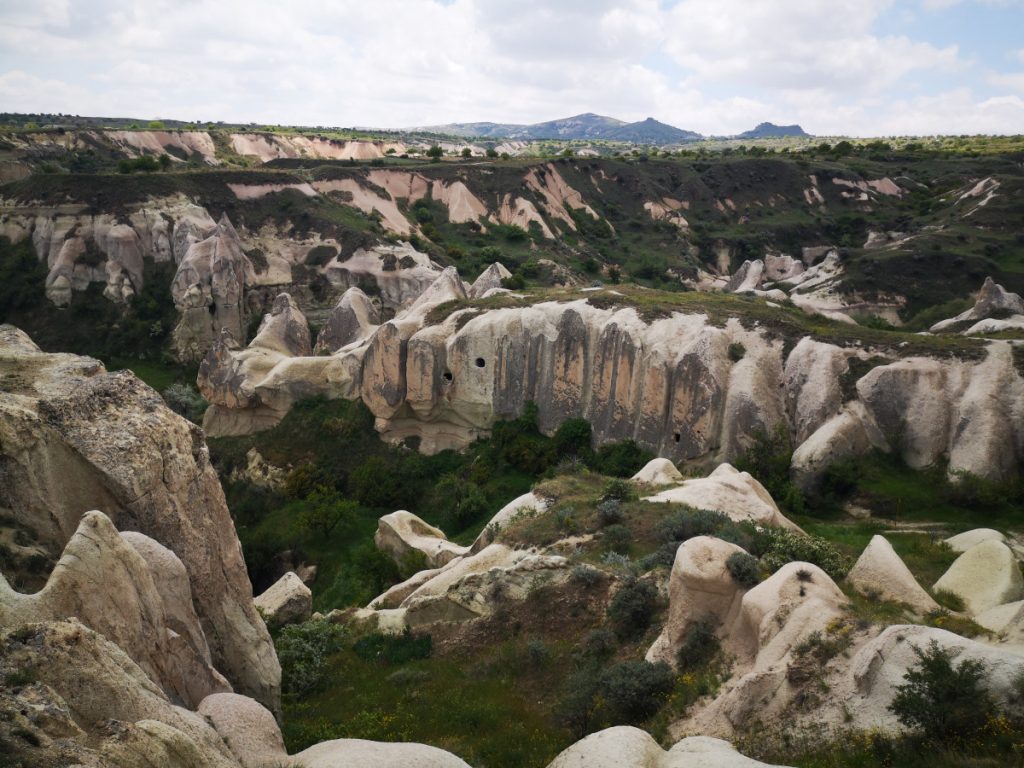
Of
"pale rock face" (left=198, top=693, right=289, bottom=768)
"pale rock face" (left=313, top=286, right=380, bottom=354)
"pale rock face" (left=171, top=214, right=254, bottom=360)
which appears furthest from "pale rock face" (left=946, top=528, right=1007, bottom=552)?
"pale rock face" (left=171, top=214, right=254, bottom=360)

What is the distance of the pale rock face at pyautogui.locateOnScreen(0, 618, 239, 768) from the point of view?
6775 millimetres

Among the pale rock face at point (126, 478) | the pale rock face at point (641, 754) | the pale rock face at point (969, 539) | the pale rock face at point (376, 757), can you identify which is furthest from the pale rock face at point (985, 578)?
the pale rock face at point (126, 478)

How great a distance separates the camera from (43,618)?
844 cm

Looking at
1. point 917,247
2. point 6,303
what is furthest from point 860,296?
point 6,303

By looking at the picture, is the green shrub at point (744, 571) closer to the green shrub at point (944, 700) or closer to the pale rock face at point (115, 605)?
the green shrub at point (944, 700)

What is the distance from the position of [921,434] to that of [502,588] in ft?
58.0

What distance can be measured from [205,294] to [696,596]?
154 ft

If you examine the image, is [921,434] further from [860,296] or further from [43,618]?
[860,296]

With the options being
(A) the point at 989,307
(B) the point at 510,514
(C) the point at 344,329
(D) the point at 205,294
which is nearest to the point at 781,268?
(A) the point at 989,307

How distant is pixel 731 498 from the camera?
20.8m

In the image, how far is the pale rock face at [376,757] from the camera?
896 cm

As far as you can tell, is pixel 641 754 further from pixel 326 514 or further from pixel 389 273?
pixel 389 273

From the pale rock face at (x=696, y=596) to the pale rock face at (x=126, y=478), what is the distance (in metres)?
7.82

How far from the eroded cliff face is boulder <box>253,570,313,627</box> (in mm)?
15713
